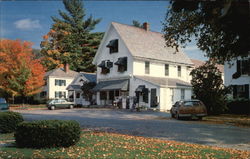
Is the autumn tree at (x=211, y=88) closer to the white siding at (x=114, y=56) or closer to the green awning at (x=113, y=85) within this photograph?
the green awning at (x=113, y=85)

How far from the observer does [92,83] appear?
4472cm

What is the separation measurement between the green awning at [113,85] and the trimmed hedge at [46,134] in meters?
27.5

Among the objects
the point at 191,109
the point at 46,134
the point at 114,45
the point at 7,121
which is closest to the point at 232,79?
the point at 191,109

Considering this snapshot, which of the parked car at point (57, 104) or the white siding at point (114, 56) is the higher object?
the white siding at point (114, 56)

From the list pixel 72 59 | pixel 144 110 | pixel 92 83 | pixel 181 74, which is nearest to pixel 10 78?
pixel 92 83

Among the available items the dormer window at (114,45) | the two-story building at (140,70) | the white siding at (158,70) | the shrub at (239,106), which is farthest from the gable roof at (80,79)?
the shrub at (239,106)

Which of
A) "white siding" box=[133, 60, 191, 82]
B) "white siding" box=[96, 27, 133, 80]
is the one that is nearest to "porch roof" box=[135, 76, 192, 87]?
"white siding" box=[133, 60, 191, 82]

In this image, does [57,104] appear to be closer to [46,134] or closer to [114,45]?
[114,45]

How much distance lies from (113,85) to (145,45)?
7.64 m

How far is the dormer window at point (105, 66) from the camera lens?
41594 mm

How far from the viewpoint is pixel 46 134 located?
928cm

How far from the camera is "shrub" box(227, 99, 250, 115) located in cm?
2812

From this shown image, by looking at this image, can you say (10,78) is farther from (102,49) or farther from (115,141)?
(115,141)

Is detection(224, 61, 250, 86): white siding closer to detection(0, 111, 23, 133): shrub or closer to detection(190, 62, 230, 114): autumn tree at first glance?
detection(190, 62, 230, 114): autumn tree
